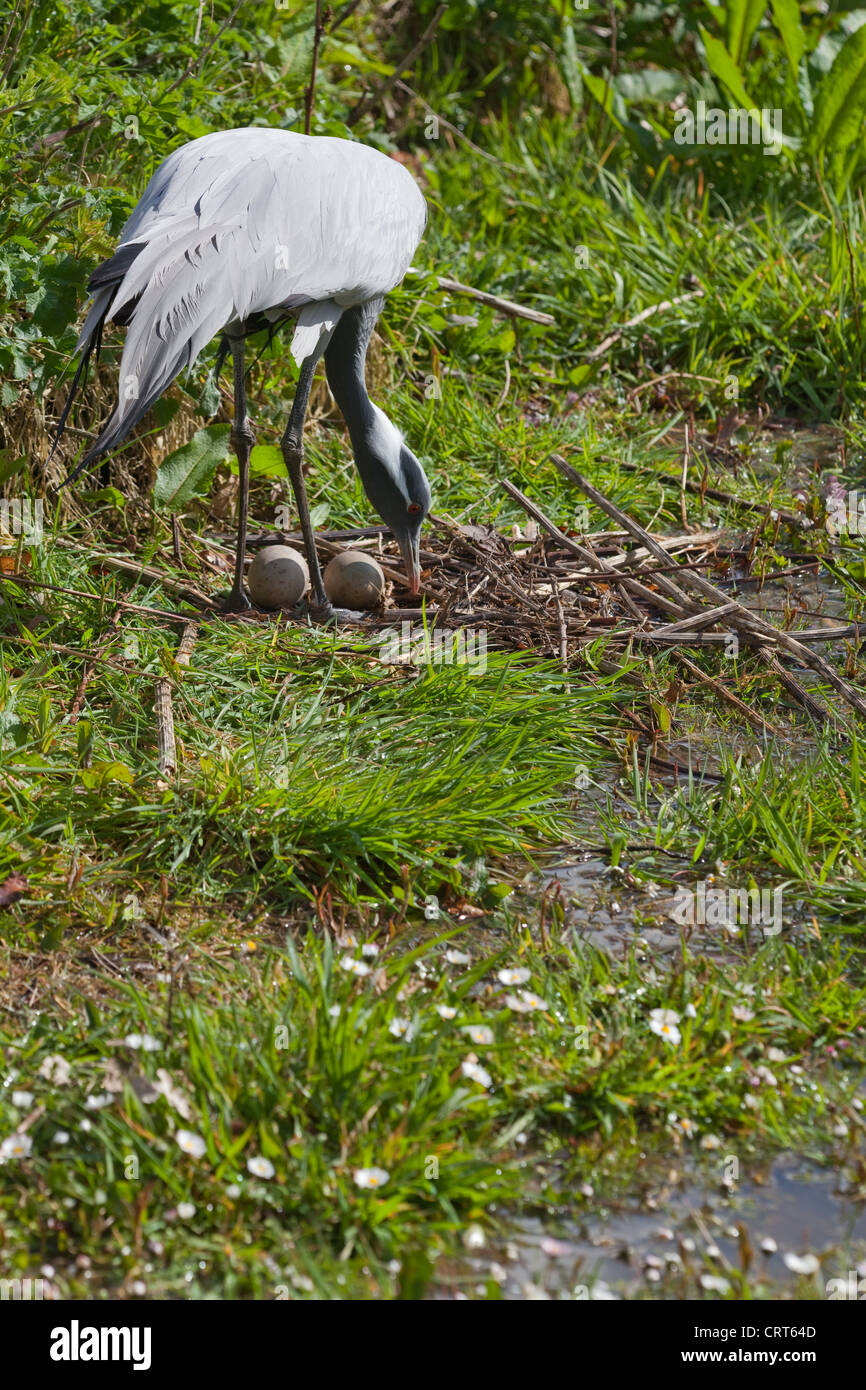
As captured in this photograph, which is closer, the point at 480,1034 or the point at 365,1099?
the point at 365,1099

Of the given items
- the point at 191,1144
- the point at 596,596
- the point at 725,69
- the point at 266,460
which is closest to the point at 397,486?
the point at 266,460

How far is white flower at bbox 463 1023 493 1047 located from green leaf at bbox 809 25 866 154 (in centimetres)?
531

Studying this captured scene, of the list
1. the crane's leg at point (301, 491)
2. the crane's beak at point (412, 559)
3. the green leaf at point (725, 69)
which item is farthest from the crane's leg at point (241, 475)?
the green leaf at point (725, 69)

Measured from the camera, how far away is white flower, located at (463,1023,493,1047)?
2551 millimetres

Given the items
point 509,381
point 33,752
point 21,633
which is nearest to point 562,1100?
point 33,752

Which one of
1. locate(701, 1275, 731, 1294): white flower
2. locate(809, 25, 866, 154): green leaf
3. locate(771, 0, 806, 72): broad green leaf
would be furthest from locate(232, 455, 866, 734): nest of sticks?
locate(771, 0, 806, 72): broad green leaf

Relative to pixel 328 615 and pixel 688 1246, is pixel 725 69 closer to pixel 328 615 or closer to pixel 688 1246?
pixel 328 615

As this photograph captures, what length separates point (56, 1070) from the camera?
8.09 ft

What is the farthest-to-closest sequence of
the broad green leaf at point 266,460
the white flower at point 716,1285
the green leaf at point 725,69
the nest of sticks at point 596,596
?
the green leaf at point 725,69, the broad green leaf at point 266,460, the nest of sticks at point 596,596, the white flower at point 716,1285

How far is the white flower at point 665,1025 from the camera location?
263 centimetres

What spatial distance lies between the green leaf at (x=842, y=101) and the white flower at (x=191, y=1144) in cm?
574

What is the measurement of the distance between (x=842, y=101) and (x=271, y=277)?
384cm

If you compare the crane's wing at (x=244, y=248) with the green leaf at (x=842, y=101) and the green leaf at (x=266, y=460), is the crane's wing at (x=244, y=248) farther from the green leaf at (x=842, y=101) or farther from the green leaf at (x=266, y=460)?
the green leaf at (x=842, y=101)
